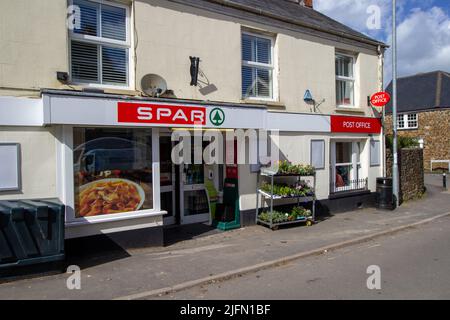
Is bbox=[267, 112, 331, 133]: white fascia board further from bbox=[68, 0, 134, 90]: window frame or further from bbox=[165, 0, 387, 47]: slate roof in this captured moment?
bbox=[68, 0, 134, 90]: window frame

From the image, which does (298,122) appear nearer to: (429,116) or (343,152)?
(343,152)

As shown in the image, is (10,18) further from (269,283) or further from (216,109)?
(269,283)

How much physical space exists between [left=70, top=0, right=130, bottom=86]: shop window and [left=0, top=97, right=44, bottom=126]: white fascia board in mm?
1026

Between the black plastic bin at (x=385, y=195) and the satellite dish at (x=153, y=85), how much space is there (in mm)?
7846

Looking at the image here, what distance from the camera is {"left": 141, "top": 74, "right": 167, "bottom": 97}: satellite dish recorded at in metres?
7.69

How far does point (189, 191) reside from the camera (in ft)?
31.4

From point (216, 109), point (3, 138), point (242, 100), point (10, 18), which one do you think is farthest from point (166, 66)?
point (3, 138)

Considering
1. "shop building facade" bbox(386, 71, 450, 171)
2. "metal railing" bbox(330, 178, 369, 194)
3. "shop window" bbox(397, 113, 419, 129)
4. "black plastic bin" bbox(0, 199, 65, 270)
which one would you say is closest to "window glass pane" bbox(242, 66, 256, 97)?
"metal railing" bbox(330, 178, 369, 194)

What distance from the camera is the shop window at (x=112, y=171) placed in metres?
6.87

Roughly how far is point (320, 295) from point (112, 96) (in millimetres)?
4653

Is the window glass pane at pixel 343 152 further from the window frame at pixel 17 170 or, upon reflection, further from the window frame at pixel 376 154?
the window frame at pixel 17 170

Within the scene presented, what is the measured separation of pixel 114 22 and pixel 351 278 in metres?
6.25

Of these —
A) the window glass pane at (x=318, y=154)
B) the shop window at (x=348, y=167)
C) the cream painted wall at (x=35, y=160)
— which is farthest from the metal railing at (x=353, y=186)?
the cream painted wall at (x=35, y=160)

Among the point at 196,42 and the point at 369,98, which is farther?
the point at 369,98
